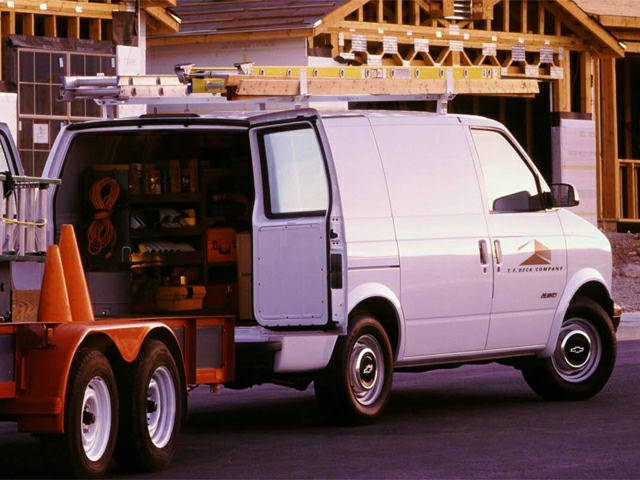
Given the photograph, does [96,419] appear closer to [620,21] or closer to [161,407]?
[161,407]

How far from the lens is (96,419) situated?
884 centimetres

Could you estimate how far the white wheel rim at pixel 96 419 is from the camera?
28.7ft

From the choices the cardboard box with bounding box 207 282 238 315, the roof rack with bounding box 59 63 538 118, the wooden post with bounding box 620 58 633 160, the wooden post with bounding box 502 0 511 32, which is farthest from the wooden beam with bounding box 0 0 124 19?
the wooden post with bounding box 620 58 633 160

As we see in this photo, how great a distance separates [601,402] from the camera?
42.1ft

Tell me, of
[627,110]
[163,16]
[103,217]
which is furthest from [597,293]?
[627,110]

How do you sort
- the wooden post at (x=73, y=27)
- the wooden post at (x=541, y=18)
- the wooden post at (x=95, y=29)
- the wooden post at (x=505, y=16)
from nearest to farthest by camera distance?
the wooden post at (x=73, y=27) → the wooden post at (x=95, y=29) → the wooden post at (x=505, y=16) → the wooden post at (x=541, y=18)

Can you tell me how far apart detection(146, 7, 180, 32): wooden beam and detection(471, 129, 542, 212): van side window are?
12.9m

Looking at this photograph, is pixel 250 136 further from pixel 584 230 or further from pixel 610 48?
pixel 610 48

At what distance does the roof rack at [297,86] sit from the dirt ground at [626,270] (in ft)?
Result: 39.3

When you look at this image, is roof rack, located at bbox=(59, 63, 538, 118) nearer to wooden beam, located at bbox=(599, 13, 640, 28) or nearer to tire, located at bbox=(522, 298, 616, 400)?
tire, located at bbox=(522, 298, 616, 400)

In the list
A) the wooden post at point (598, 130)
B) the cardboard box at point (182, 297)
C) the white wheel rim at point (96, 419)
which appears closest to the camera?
the white wheel rim at point (96, 419)

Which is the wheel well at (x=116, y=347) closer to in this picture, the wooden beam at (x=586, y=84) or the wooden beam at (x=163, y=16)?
the wooden beam at (x=163, y=16)

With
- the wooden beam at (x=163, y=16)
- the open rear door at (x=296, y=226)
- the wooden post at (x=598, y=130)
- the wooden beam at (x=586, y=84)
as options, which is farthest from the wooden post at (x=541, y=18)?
the open rear door at (x=296, y=226)

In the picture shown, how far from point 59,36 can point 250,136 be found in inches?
563
